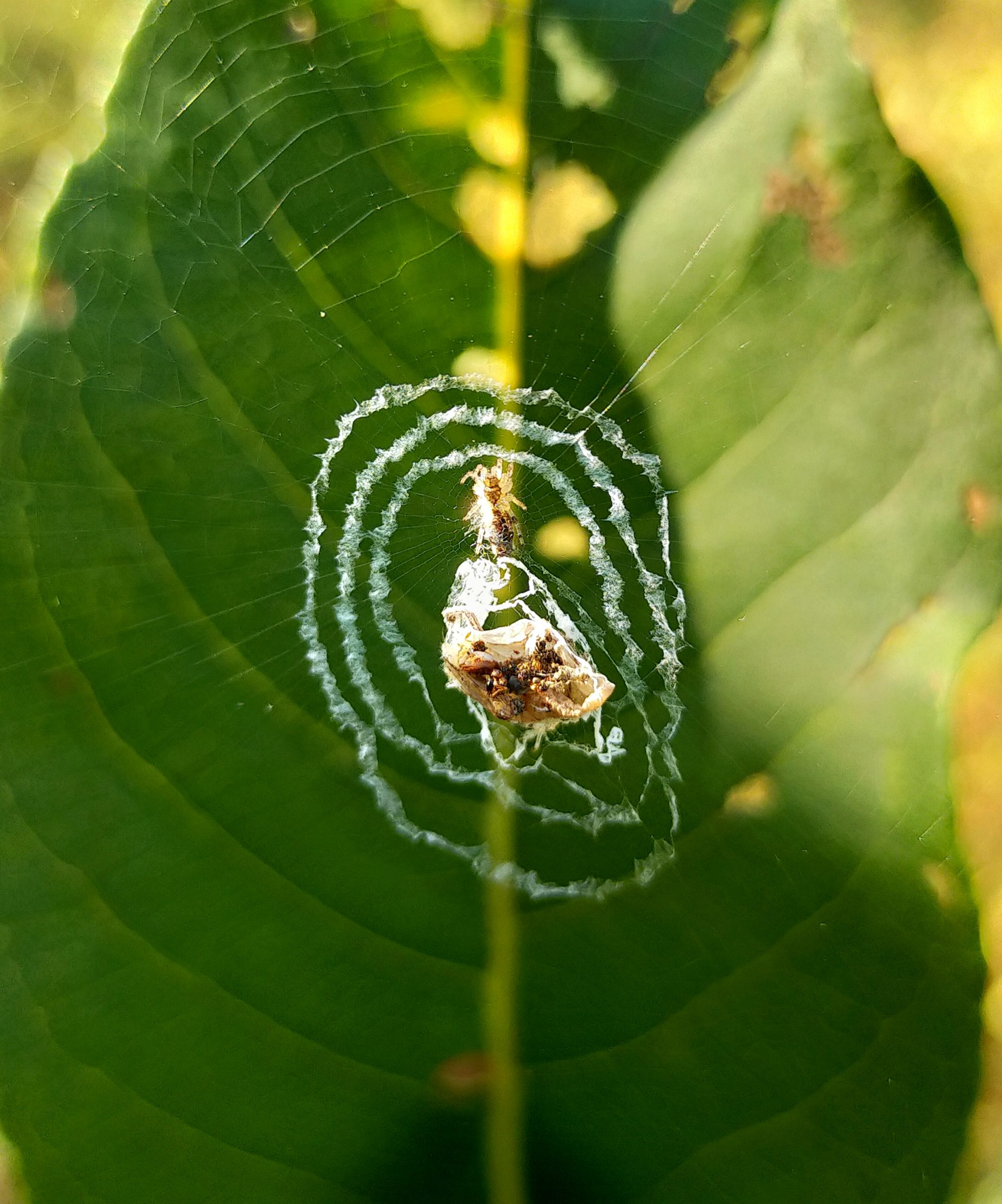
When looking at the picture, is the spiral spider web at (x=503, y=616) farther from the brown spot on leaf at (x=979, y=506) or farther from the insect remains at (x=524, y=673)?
the brown spot on leaf at (x=979, y=506)

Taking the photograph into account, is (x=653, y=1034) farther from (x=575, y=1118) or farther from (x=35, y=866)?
(x=35, y=866)

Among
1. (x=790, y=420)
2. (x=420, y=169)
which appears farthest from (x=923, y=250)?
(x=420, y=169)

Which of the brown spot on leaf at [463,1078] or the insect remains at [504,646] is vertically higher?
the insect remains at [504,646]

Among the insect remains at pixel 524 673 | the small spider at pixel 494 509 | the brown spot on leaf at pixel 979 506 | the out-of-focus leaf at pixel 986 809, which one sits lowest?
the out-of-focus leaf at pixel 986 809

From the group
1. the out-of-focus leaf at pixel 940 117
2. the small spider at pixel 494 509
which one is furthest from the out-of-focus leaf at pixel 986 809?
the small spider at pixel 494 509

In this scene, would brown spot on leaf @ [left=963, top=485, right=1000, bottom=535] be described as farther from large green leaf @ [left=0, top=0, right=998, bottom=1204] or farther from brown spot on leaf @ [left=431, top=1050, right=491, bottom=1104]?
brown spot on leaf @ [left=431, top=1050, right=491, bottom=1104]

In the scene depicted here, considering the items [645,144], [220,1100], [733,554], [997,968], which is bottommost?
[997,968]

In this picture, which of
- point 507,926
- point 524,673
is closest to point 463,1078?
point 507,926
